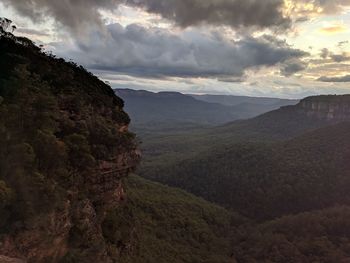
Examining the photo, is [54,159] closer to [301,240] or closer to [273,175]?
[301,240]

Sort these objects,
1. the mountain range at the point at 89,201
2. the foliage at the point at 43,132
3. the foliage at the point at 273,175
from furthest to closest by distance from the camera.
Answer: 1. the foliage at the point at 273,175
2. the mountain range at the point at 89,201
3. the foliage at the point at 43,132

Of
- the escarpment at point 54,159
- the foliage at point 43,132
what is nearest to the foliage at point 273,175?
the escarpment at point 54,159

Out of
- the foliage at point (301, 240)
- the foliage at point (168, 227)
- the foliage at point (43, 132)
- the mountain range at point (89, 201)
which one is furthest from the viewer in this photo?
the foliage at point (301, 240)

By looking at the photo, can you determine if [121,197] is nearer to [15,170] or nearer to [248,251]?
[15,170]

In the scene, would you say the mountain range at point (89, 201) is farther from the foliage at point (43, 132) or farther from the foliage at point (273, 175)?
the foliage at point (273, 175)

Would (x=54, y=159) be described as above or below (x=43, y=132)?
below

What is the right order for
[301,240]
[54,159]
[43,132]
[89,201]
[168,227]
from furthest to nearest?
Result: [301,240], [168,227], [89,201], [54,159], [43,132]

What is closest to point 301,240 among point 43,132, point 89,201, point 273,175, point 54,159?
point 273,175

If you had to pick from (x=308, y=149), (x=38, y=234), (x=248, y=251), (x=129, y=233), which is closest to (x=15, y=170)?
(x=38, y=234)
